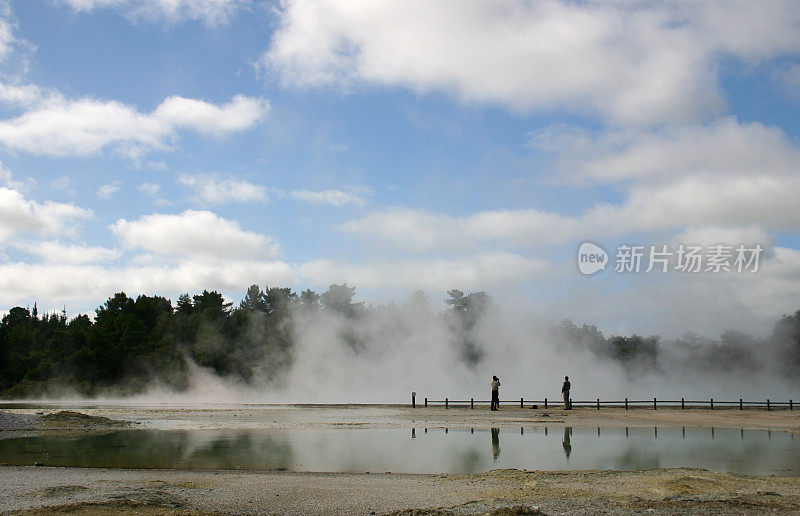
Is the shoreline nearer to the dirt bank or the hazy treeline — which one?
the dirt bank

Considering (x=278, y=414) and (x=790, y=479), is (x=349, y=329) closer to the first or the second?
(x=278, y=414)

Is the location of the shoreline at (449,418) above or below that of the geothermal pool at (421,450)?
below

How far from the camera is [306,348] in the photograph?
199 feet

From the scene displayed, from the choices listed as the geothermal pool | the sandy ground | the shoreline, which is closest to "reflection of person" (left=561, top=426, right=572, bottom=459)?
the geothermal pool

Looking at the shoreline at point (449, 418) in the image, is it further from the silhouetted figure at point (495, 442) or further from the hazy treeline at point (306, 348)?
the hazy treeline at point (306, 348)

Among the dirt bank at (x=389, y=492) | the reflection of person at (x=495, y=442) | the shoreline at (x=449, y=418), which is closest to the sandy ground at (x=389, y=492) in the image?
the dirt bank at (x=389, y=492)

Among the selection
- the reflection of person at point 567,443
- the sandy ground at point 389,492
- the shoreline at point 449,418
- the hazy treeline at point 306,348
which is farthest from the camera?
the hazy treeline at point 306,348

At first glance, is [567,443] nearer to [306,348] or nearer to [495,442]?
[495,442]

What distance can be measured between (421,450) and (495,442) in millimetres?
3017

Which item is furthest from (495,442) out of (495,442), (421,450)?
(421,450)

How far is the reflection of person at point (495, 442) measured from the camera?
710 inches

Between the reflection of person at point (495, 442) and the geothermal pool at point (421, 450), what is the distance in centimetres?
3

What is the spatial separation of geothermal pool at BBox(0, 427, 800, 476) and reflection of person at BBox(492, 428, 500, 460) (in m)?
0.03

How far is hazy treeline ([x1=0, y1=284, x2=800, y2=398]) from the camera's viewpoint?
193 ft
